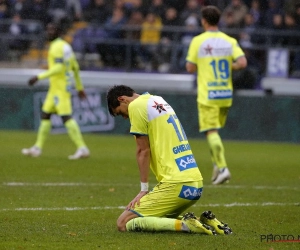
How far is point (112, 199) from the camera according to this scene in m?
11.2

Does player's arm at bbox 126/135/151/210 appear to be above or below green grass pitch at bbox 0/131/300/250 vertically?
above

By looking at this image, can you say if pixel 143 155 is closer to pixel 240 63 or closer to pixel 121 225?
pixel 121 225

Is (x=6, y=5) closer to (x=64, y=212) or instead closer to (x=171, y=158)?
(x=64, y=212)

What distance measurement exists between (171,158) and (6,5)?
1853cm

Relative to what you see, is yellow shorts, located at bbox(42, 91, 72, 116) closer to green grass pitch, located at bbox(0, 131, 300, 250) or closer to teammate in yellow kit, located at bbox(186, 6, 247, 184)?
green grass pitch, located at bbox(0, 131, 300, 250)

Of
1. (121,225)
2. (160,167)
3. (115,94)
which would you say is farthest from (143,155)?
(121,225)

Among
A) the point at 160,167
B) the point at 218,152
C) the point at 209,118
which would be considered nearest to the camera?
the point at 160,167

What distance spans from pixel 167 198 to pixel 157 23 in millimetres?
16176

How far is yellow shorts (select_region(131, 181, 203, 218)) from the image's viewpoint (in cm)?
812

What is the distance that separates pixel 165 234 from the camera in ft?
26.8

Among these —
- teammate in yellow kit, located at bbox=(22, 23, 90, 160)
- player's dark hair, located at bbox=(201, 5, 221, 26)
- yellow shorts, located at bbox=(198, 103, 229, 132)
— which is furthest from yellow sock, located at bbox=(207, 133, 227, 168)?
teammate in yellow kit, located at bbox=(22, 23, 90, 160)

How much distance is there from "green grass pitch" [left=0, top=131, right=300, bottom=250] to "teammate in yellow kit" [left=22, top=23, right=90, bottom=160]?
474 millimetres
